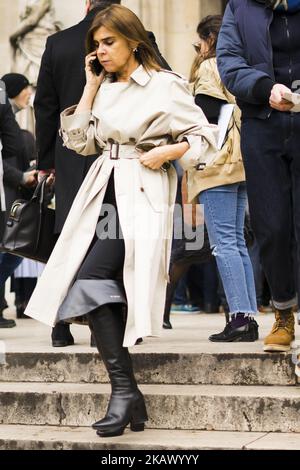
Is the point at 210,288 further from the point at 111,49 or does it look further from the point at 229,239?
the point at 111,49

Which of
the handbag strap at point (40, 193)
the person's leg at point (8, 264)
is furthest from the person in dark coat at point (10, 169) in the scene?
the handbag strap at point (40, 193)

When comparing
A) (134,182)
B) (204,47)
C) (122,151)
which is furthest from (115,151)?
(204,47)

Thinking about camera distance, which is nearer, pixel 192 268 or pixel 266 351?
pixel 266 351

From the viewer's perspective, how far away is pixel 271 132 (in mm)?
5875

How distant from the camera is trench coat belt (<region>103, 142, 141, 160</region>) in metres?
5.63

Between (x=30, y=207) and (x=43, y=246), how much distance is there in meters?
0.24

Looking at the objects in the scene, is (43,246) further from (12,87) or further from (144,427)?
(12,87)

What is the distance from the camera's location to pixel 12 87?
389 inches

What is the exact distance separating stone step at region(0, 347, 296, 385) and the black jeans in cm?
40

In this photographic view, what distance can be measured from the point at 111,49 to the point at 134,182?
0.64m

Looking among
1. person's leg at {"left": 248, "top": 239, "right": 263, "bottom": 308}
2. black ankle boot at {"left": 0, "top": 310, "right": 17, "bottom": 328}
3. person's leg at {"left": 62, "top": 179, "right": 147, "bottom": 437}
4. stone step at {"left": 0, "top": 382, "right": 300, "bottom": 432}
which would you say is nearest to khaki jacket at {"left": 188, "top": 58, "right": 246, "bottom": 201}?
stone step at {"left": 0, "top": 382, "right": 300, "bottom": 432}

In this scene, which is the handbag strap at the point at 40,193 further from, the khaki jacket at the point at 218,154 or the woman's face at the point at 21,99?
the woman's face at the point at 21,99

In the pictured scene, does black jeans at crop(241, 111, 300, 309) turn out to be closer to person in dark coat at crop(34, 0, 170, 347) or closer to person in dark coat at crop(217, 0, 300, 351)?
person in dark coat at crop(217, 0, 300, 351)

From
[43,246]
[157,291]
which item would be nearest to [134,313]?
[157,291]
